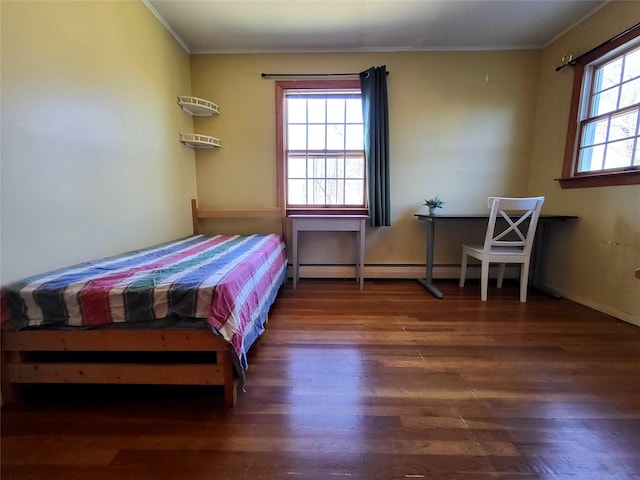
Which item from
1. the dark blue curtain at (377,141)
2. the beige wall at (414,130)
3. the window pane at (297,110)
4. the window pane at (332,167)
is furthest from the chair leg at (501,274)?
the window pane at (297,110)

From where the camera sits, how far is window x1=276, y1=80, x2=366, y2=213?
3.06 m

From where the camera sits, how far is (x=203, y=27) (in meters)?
2.55

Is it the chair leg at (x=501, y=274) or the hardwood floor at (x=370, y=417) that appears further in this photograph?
the chair leg at (x=501, y=274)

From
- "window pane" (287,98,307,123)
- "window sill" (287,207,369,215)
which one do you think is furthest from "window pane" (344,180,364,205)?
"window pane" (287,98,307,123)

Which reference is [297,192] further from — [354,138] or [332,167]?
[354,138]

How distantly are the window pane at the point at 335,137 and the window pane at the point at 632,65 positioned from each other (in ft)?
7.79

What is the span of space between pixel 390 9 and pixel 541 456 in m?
3.05

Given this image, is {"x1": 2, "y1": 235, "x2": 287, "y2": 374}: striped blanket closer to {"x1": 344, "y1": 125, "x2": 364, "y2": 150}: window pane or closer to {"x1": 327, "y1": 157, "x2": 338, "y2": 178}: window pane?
{"x1": 327, "y1": 157, "x2": 338, "y2": 178}: window pane

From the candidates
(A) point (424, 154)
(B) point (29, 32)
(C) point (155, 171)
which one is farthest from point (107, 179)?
(A) point (424, 154)

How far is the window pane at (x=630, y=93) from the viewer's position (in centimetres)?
208

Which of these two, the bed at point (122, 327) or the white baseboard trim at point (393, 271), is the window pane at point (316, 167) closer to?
the white baseboard trim at point (393, 271)

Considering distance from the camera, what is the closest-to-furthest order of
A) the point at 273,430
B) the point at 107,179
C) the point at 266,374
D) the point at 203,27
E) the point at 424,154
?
the point at 273,430, the point at 266,374, the point at 107,179, the point at 203,27, the point at 424,154

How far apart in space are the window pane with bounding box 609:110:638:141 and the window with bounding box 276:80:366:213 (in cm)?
212

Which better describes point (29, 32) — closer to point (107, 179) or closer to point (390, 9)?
point (107, 179)
